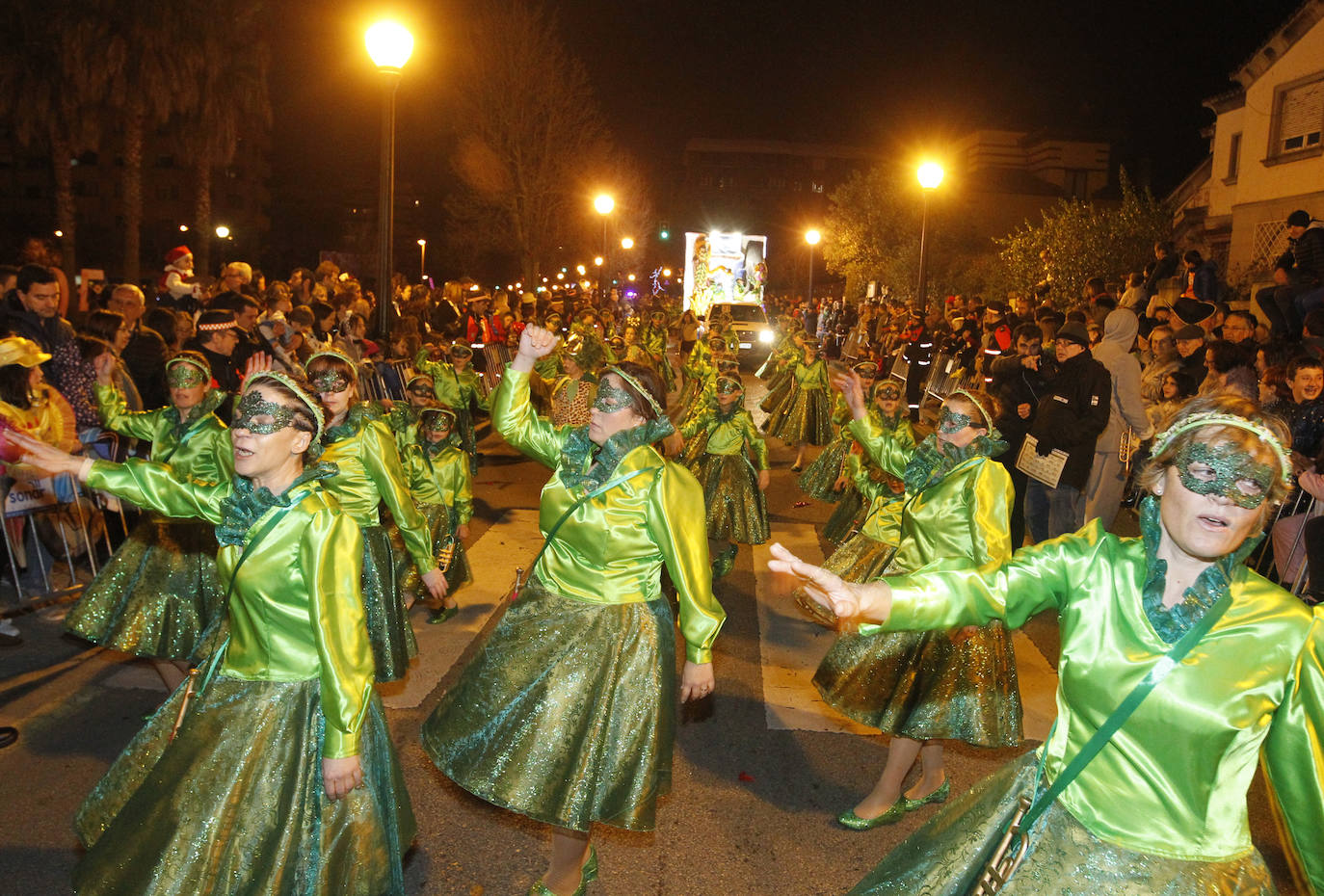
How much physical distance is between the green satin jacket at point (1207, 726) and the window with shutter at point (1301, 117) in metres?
23.4

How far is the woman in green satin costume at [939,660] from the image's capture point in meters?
4.90

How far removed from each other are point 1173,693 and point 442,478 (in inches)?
247

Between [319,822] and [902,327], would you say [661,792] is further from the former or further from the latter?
[902,327]

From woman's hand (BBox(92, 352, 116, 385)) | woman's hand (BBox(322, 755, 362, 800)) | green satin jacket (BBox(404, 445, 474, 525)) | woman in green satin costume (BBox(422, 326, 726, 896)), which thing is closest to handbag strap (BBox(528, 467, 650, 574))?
woman in green satin costume (BBox(422, 326, 726, 896))

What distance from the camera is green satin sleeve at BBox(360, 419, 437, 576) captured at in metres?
5.32

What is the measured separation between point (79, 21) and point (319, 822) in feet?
86.5

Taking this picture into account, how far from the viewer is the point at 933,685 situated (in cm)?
497

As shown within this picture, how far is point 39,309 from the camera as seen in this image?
8.91 metres

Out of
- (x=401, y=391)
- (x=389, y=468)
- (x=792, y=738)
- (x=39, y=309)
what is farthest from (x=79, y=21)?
(x=792, y=738)

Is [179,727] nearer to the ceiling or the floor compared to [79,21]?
nearer to the floor

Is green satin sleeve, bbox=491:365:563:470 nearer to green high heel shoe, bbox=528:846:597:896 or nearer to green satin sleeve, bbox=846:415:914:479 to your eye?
green high heel shoe, bbox=528:846:597:896

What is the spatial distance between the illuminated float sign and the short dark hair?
124ft

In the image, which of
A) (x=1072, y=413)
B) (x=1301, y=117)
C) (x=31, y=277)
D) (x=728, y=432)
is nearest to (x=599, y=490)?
(x=728, y=432)

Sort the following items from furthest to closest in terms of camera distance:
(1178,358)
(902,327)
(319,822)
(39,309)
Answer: (902,327), (1178,358), (39,309), (319,822)
